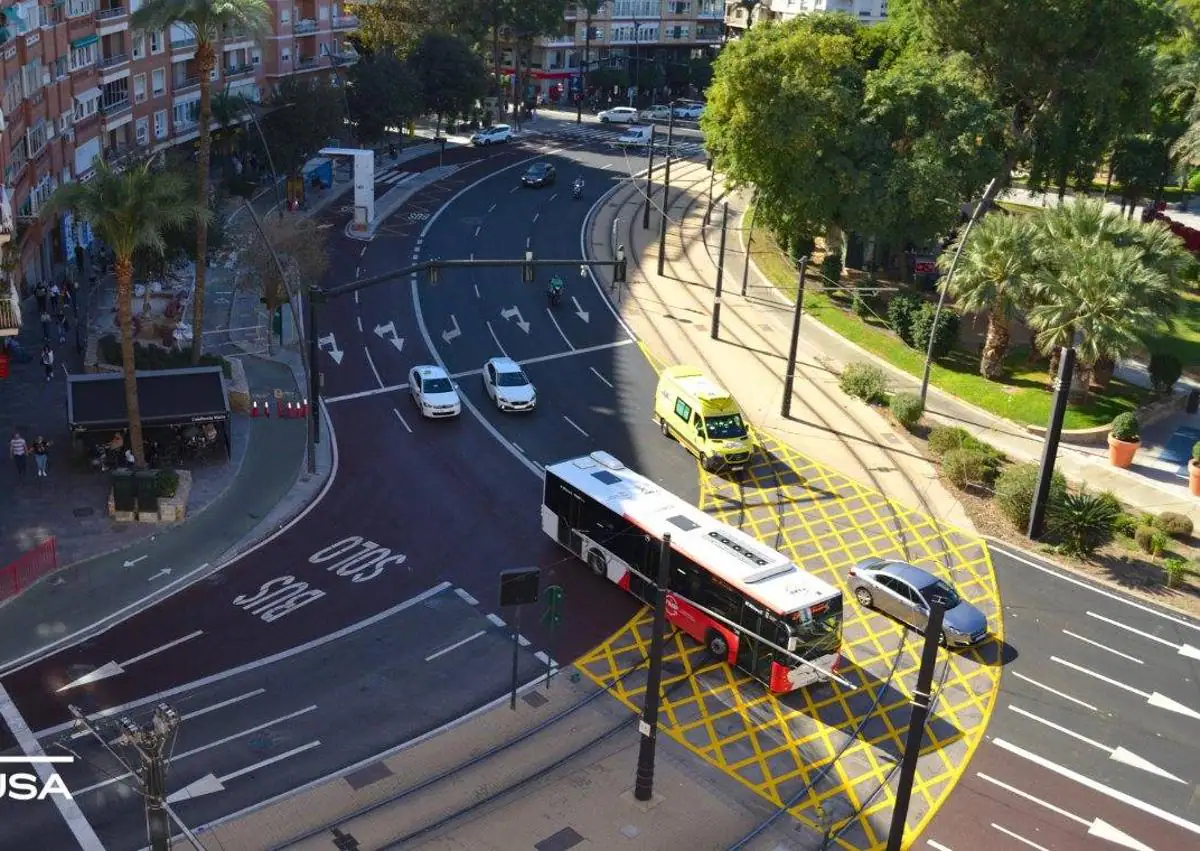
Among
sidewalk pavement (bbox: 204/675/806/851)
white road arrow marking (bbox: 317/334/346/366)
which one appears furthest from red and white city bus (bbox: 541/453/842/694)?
white road arrow marking (bbox: 317/334/346/366)

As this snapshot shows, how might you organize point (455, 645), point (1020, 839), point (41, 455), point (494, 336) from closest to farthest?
point (1020, 839), point (455, 645), point (41, 455), point (494, 336)

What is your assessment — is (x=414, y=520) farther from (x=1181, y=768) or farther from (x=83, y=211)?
(x=1181, y=768)

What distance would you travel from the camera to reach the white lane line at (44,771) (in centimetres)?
2423

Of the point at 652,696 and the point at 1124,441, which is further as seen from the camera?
the point at 1124,441

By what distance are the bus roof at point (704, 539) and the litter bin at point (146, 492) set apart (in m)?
12.8

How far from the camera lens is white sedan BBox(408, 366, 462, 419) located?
47.0 meters

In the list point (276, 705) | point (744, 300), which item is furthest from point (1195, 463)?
point (276, 705)

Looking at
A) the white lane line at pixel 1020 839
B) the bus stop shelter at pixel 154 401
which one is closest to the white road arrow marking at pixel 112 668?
the bus stop shelter at pixel 154 401

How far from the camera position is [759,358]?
5591 cm

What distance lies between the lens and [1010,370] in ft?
179

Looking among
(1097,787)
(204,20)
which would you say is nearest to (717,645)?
(1097,787)

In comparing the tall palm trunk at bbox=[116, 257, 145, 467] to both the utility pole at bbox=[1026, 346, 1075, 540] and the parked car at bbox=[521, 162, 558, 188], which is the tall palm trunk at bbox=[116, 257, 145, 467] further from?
the parked car at bbox=[521, 162, 558, 188]

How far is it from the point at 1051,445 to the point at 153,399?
30.3m

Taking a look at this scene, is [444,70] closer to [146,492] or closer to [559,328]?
[559,328]
